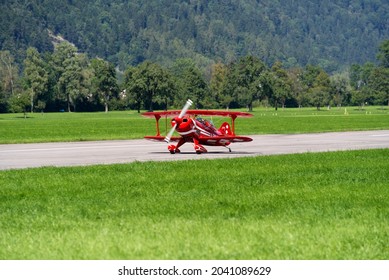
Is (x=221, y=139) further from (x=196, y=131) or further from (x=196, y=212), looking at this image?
(x=196, y=212)

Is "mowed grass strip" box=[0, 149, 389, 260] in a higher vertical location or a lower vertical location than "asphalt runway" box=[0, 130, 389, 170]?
higher

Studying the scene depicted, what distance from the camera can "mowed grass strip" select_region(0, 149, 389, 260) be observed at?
47.2 ft

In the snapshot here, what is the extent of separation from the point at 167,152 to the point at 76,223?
71.7 feet

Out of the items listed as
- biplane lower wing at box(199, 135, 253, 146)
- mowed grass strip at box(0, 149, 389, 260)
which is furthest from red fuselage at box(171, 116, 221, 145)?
mowed grass strip at box(0, 149, 389, 260)

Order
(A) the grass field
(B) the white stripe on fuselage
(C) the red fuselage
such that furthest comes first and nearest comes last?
1. (A) the grass field
2. (B) the white stripe on fuselage
3. (C) the red fuselage

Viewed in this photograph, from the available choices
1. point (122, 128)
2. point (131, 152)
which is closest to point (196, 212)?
point (131, 152)

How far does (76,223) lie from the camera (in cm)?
1703

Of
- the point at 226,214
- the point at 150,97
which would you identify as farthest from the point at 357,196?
the point at 150,97

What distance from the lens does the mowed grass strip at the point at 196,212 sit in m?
14.4

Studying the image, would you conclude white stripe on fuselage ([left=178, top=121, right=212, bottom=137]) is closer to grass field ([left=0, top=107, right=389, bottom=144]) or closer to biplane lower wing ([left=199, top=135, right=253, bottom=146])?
biplane lower wing ([left=199, top=135, right=253, bottom=146])

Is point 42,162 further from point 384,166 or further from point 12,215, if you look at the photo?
point 12,215

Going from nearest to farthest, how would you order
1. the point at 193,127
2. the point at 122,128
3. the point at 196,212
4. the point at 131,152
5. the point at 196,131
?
the point at 196,212
the point at 193,127
the point at 196,131
the point at 131,152
the point at 122,128

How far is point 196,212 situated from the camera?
18.2 meters

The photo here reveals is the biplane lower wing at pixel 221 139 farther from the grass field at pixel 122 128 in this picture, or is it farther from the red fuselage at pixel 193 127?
the grass field at pixel 122 128
